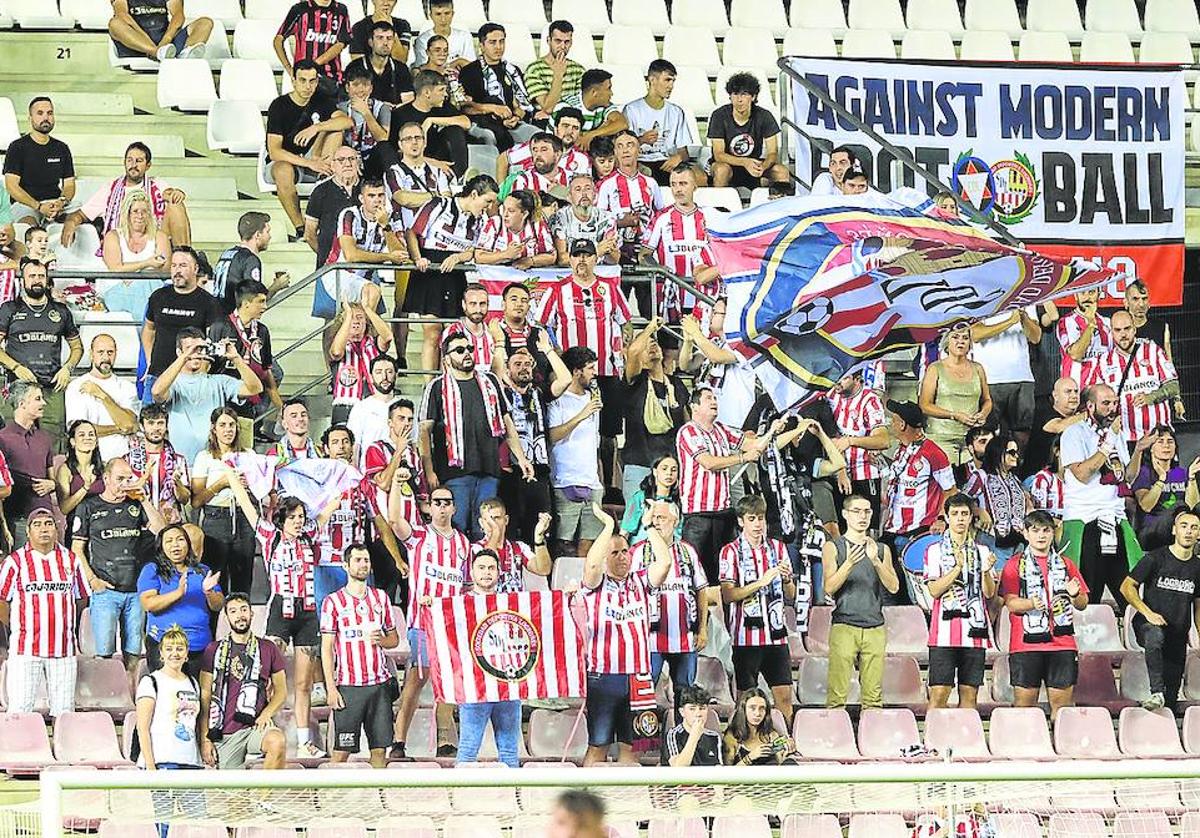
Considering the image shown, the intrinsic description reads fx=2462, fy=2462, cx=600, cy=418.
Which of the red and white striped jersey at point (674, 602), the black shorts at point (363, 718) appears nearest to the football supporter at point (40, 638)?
the black shorts at point (363, 718)

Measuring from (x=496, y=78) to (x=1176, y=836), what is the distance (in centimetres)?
738

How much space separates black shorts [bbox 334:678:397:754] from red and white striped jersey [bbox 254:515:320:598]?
27.0 inches

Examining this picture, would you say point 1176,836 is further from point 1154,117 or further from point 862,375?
point 1154,117

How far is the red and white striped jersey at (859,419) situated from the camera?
14.5 m

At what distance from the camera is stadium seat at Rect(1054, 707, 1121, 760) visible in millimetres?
13719

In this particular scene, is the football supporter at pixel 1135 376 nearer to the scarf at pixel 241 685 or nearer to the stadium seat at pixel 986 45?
the stadium seat at pixel 986 45

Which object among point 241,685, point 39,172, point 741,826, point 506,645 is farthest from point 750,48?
point 741,826

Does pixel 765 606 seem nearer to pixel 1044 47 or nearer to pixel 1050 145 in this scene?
pixel 1050 145

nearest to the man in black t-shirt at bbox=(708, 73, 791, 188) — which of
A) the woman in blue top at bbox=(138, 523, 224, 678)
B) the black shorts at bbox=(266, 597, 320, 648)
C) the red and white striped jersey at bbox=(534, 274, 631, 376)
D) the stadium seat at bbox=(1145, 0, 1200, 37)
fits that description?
the red and white striped jersey at bbox=(534, 274, 631, 376)

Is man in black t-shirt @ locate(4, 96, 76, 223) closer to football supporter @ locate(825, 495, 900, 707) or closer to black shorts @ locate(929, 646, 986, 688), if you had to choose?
football supporter @ locate(825, 495, 900, 707)

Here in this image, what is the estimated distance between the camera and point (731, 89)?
16266 mm

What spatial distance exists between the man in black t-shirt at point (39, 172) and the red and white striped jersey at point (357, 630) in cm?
410

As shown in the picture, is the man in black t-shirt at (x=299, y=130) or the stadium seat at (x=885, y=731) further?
the man in black t-shirt at (x=299, y=130)

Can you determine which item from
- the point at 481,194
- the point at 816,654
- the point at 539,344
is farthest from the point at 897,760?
the point at 481,194
